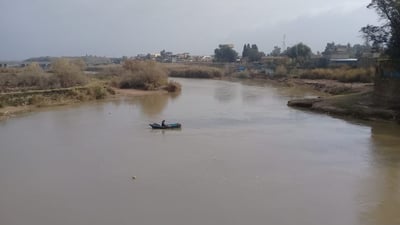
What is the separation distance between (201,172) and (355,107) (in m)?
16.4

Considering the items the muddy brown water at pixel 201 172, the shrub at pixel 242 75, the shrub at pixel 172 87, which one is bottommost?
the shrub at pixel 242 75

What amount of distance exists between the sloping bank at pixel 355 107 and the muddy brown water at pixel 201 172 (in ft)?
4.98

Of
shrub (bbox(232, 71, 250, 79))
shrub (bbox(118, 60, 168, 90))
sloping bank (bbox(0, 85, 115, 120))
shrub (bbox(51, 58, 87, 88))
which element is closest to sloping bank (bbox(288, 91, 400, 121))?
sloping bank (bbox(0, 85, 115, 120))

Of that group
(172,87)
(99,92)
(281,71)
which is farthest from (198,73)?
(99,92)

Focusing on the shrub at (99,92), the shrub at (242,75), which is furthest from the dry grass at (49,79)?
the shrub at (242,75)

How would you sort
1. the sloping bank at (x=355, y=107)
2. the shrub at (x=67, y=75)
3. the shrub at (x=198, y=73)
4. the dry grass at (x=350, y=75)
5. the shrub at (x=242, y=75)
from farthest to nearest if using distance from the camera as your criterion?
the shrub at (x=198, y=73), the shrub at (x=242, y=75), the dry grass at (x=350, y=75), the shrub at (x=67, y=75), the sloping bank at (x=355, y=107)

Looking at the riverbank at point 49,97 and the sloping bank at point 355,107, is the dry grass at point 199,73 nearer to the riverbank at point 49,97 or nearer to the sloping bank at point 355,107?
the riverbank at point 49,97

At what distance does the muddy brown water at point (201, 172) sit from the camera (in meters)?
10.8

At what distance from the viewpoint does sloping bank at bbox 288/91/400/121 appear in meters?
25.4

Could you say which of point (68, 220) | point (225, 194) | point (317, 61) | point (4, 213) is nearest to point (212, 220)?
point (225, 194)

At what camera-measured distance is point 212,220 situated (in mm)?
10344

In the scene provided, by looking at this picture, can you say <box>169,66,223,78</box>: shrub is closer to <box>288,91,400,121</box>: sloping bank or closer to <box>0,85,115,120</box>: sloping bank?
<box>0,85,115,120</box>: sloping bank

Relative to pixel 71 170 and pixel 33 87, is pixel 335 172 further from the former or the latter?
pixel 33 87

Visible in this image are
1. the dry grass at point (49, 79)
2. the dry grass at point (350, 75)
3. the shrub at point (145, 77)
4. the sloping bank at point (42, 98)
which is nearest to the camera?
the sloping bank at point (42, 98)
